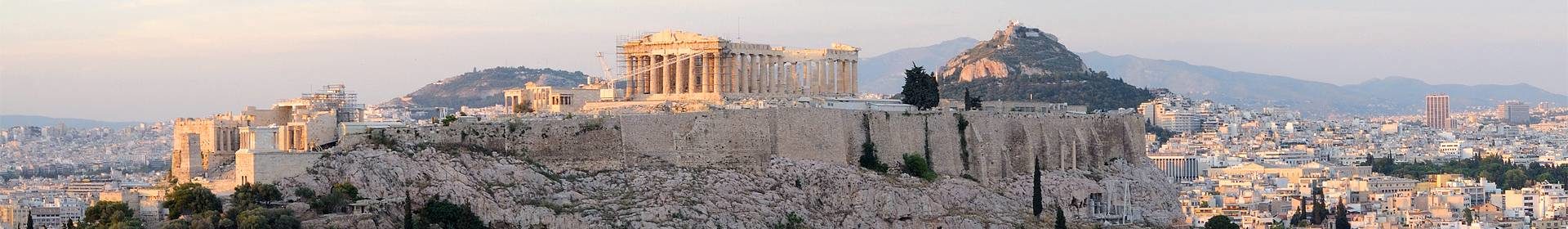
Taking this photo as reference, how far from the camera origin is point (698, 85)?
8112cm

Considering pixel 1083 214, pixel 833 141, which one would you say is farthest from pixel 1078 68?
pixel 833 141

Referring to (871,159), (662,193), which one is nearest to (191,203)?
(662,193)

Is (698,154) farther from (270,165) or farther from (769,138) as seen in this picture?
(270,165)

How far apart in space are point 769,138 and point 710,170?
2.30 m

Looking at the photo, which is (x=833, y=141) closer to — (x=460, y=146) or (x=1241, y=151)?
(x=460, y=146)

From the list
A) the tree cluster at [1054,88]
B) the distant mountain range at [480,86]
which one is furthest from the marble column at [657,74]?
the tree cluster at [1054,88]

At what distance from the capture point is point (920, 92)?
8450cm

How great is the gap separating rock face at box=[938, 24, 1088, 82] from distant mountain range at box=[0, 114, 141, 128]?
148 ft

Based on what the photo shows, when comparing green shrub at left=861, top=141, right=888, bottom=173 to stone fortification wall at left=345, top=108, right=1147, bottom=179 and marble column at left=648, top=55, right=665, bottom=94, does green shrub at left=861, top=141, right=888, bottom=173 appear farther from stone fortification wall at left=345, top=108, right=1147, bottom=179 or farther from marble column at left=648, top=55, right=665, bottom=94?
marble column at left=648, top=55, right=665, bottom=94

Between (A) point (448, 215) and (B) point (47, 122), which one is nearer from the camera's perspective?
(A) point (448, 215)

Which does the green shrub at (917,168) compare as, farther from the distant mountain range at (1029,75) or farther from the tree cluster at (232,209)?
the distant mountain range at (1029,75)

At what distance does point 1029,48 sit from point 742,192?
9984cm

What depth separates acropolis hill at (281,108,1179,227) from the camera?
66625mm

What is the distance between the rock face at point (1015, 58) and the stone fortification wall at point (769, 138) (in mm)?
72715
